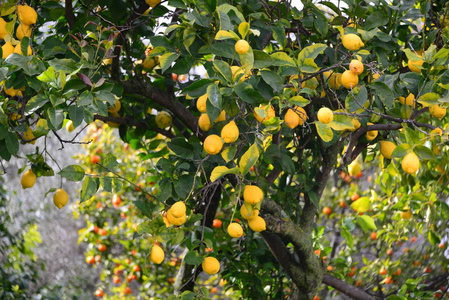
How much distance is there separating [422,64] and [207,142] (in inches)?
20.6

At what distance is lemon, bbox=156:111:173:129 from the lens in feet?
5.82

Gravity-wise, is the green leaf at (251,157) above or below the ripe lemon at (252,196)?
above

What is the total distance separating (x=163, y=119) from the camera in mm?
1776

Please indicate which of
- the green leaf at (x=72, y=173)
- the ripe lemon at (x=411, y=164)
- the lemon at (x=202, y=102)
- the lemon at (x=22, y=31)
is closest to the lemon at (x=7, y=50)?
the lemon at (x=22, y=31)

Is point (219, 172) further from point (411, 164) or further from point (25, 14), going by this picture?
point (25, 14)

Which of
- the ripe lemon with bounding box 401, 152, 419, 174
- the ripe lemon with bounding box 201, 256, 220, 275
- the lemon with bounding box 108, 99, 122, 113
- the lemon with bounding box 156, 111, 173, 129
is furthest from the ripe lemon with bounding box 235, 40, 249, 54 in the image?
the lemon with bounding box 156, 111, 173, 129

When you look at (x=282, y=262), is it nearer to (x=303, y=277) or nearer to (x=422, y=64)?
(x=303, y=277)

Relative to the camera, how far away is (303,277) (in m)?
1.73

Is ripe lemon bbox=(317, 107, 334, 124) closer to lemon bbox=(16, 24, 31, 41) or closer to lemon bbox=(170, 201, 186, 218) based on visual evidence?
lemon bbox=(170, 201, 186, 218)

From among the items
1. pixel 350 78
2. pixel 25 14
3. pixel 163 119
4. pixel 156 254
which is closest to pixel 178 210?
pixel 156 254

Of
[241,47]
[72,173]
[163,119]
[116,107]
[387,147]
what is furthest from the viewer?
[163,119]

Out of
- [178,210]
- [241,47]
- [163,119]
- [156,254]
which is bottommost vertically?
[163,119]

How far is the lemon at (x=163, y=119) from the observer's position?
1.77 m

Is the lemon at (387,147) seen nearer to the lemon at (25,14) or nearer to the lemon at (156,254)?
the lemon at (156,254)
